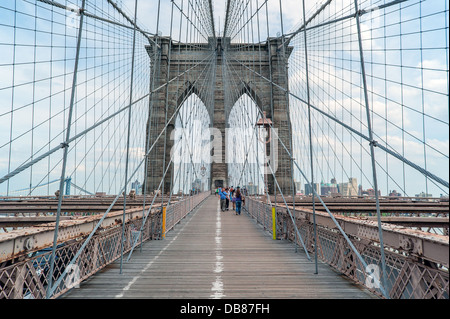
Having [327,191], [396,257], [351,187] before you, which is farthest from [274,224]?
[327,191]

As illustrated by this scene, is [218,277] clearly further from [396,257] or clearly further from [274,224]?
[274,224]

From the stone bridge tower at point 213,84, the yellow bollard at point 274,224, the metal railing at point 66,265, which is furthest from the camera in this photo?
the stone bridge tower at point 213,84

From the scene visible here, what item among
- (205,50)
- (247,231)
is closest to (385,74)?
(247,231)

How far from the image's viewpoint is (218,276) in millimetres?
4270

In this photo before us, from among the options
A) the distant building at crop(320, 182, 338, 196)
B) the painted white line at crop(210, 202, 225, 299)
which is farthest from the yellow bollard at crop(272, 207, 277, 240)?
the distant building at crop(320, 182, 338, 196)

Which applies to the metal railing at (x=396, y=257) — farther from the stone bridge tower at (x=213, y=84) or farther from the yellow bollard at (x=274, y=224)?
the stone bridge tower at (x=213, y=84)

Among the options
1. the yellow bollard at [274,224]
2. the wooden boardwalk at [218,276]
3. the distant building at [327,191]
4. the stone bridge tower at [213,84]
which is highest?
the stone bridge tower at [213,84]

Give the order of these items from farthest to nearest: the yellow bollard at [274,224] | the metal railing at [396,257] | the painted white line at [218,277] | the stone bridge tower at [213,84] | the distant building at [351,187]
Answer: the stone bridge tower at [213,84] → the distant building at [351,187] → the yellow bollard at [274,224] → the painted white line at [218,277] → the metal railing at [396,257]

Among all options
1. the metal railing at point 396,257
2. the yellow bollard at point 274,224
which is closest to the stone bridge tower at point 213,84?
the yellow bollard at point 274,224

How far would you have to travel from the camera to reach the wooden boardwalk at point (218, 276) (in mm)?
3541

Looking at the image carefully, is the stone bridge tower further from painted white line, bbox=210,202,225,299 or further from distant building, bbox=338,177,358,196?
painted white line, bbox=210,202,225,299

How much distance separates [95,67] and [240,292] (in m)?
14.4

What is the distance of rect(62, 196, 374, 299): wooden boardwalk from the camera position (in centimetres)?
354
